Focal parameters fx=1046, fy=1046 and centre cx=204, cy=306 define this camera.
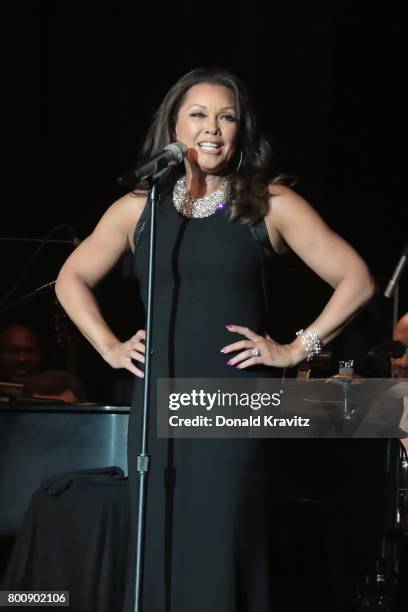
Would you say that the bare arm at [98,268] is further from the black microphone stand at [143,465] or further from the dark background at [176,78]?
the dark background at [176,78]

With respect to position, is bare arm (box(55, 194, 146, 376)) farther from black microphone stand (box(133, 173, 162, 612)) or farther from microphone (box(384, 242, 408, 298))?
microphone (box(384, 242, 408, 298))

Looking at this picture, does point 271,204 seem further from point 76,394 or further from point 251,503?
point 76,394

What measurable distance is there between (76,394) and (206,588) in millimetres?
3384

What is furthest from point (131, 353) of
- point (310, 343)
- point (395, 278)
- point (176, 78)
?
point (176, 78)

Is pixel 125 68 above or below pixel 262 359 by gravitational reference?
above

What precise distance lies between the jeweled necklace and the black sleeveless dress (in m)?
0.04

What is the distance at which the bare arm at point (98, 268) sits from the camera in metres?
2.74

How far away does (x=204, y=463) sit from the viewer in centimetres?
245

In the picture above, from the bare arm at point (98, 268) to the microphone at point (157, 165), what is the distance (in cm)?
26

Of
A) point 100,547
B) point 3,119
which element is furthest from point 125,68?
point 100,547

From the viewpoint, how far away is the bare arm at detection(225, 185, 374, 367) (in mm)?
2576

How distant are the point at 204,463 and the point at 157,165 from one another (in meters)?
0.70

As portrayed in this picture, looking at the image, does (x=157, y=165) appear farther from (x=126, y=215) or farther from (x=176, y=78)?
(x=176, y=78)

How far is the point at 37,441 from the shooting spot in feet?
13.1
